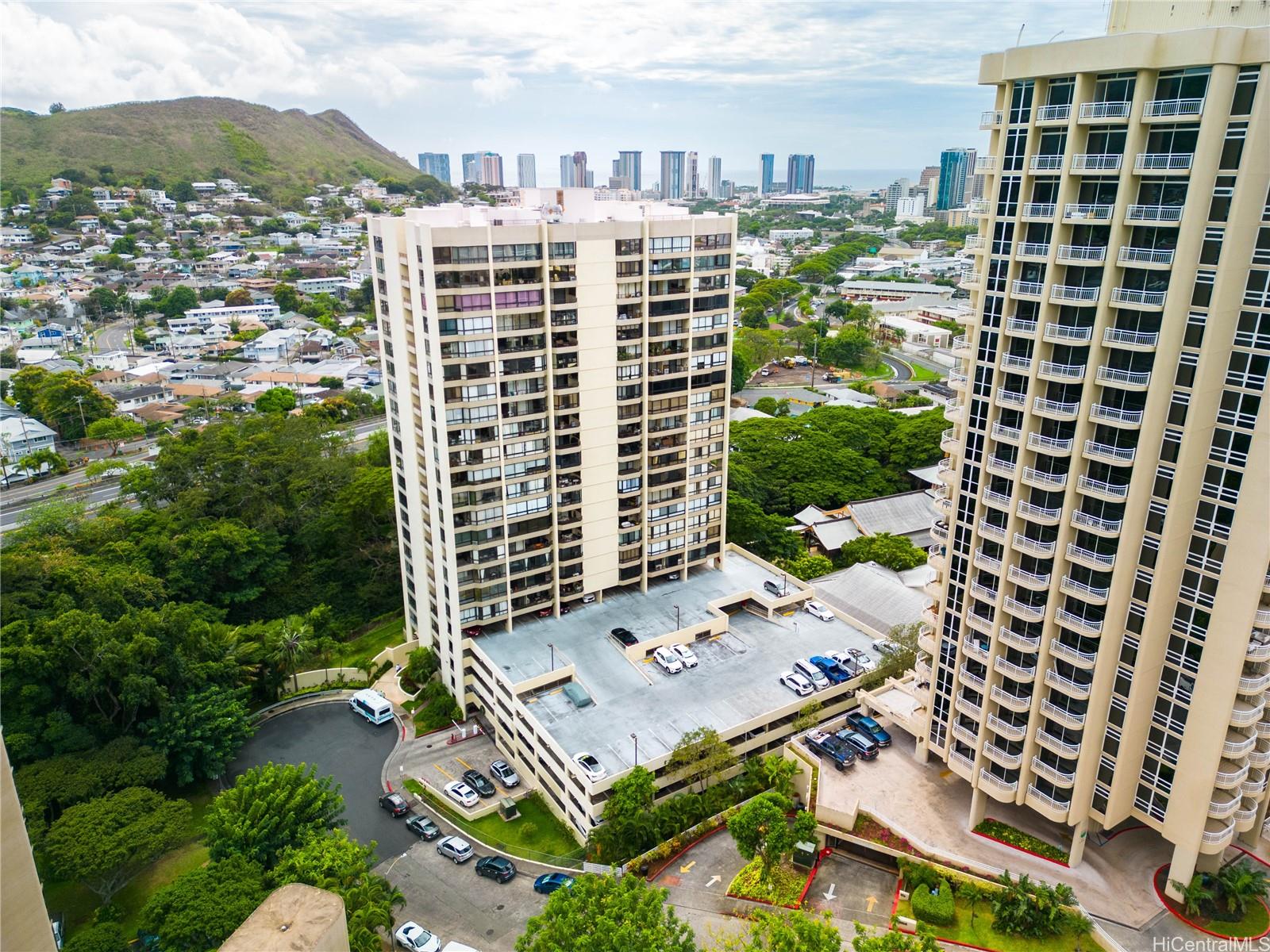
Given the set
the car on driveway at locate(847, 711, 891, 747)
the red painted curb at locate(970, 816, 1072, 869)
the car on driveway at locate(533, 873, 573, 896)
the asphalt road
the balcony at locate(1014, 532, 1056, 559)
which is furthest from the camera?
the asphalt road

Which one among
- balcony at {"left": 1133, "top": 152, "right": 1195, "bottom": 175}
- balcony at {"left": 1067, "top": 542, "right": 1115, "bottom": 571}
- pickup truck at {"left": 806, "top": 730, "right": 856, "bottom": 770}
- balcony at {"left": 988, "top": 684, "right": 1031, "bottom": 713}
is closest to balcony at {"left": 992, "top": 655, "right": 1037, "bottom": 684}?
balcony at {"left": 988, "top": 684, "right": 1031, "bottom": 713}

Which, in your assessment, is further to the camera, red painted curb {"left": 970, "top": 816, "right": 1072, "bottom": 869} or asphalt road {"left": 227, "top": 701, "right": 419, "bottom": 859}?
asphalt road {"left": 227, "top": 701, "right": 419, "bottom": 859}

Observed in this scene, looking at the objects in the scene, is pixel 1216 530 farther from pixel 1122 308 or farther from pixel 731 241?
→ pixel 731 241

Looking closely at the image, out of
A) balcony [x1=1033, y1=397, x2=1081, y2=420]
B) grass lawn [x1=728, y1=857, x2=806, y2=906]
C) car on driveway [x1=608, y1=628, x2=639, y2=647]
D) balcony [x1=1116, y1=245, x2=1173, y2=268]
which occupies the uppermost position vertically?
balcony [x1=1116, y1=245, x2=1173, y2=268]

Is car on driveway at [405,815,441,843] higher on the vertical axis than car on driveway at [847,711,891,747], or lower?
lower

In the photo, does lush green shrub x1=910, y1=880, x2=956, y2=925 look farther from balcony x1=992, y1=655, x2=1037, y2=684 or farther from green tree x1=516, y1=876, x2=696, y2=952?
green tree x1=516, y1=876, x2=696, y2=952

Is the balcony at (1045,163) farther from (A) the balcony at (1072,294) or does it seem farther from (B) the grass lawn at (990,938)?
(B) the grass lawn at (990,938)

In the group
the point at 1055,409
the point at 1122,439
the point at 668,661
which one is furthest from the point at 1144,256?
the point at 668,661

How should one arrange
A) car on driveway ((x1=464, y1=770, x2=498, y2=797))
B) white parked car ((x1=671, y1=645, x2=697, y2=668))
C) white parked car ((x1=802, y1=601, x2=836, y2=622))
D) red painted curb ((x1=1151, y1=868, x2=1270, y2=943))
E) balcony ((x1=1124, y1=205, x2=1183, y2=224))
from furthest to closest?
white parked car ((x1=802, y1=601, x2=836, y2=622)) → white parked car ((x1=671, y1=645, x2=697, y2=668)) → car on driveway ((x1=464, y1=770, x2=498, y2=797)) → red painted curb ((x1=1151, y1=868, x2=1270, y2=943)) → balcony ((x1=1124, y1=205, x2=1183, y2=224))
